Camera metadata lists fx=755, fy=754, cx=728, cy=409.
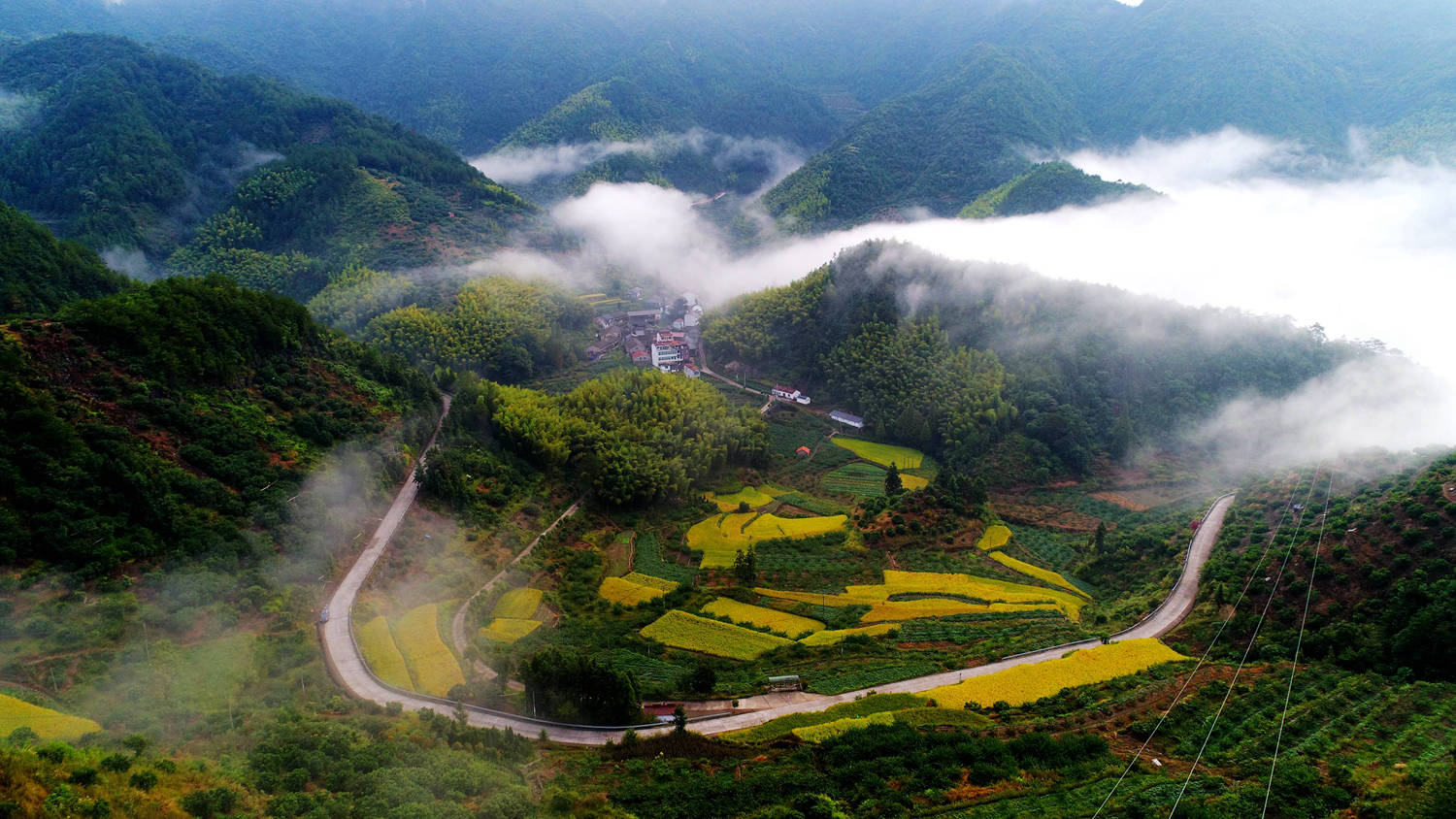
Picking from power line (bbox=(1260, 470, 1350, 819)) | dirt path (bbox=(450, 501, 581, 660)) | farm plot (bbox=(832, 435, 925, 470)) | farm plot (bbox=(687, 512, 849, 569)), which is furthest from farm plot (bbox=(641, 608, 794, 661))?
farm plot (bbox=(832, 435, 925, 470))

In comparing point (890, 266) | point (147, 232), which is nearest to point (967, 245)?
point (890, 266)

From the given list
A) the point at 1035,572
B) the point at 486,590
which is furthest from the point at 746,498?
the point at 486,590

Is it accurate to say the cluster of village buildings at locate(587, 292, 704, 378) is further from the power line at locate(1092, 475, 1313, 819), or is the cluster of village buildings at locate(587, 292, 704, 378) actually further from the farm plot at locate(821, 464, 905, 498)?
the power line at locate(1092, 475, 1313, 819)

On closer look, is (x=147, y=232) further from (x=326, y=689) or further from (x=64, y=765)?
(x=64, y=765)

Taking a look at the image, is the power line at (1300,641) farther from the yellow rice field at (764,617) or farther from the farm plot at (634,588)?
the farm plot at (634,588)

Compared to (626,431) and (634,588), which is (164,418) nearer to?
(634,588)

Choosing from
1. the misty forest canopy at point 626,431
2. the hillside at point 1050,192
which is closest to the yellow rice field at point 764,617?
the misty forest canopy at point 626,431
